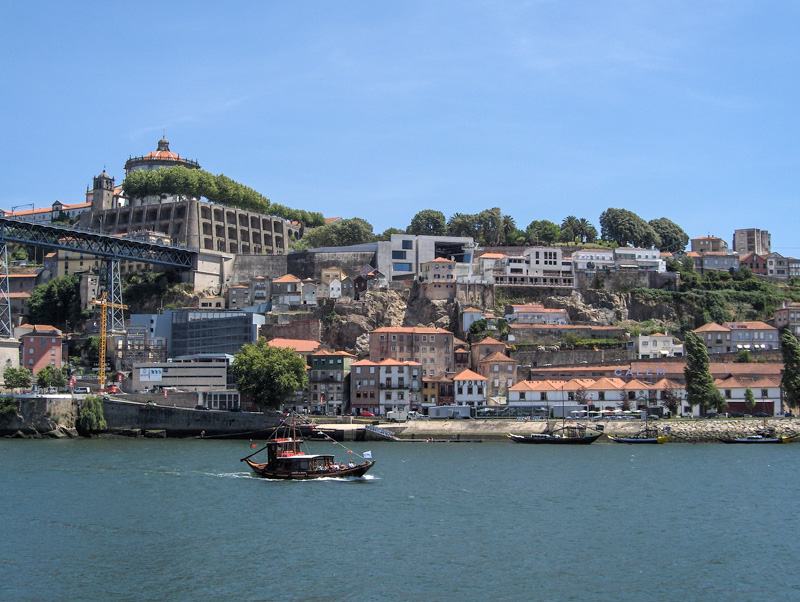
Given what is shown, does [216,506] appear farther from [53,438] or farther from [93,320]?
[93,320]

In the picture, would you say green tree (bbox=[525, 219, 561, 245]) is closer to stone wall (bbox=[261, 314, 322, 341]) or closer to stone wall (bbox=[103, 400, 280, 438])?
stone wall (bbox=[261, 314, 322, 341])

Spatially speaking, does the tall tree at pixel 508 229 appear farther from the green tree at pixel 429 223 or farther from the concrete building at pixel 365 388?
the concrete building at pixel 365 388

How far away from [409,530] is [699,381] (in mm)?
45700

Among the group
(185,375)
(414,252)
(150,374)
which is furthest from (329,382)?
(414,252)

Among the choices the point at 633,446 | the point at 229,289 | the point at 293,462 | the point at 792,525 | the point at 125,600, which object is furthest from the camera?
the point at 229,289

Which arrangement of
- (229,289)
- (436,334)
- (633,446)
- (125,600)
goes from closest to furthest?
(125,600) < (633,446) < (436,334) < (229,289)

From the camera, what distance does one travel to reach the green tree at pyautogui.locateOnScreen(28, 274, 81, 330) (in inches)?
4257

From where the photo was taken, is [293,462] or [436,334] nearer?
[293,462]

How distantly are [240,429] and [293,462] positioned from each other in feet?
82.2

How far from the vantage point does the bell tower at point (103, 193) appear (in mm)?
130413

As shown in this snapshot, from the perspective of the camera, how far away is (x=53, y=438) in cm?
7619

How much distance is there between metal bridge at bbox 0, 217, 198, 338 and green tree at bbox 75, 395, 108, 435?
16.4 m

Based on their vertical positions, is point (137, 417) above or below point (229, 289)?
below

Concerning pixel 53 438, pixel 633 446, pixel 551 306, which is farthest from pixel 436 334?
pixel 53 438
